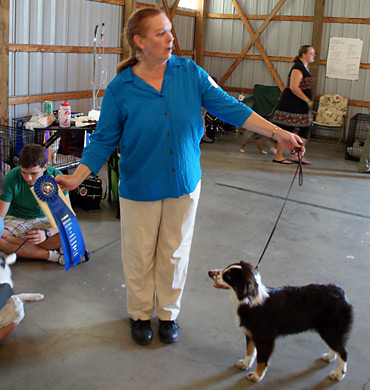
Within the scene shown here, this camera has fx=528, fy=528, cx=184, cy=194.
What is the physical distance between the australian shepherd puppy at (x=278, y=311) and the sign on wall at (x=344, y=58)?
7.57m

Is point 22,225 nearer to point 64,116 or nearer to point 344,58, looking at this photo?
point 64,116

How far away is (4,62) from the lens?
19.4 feet

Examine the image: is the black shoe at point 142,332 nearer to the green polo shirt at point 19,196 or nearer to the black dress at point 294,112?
the green polo shirt at point 19,196

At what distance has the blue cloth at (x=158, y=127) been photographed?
8.45ft

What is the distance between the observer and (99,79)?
7.98 m

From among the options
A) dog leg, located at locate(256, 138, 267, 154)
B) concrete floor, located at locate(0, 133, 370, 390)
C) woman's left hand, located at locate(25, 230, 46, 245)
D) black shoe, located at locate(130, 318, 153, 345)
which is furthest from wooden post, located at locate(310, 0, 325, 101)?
black shoe, located at locate(130, 318, 153, 345)

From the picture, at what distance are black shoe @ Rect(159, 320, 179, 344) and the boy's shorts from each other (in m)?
1.43

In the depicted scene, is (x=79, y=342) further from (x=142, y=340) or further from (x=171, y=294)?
(x=171, y=294)

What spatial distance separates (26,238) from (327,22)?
7622 millimetres

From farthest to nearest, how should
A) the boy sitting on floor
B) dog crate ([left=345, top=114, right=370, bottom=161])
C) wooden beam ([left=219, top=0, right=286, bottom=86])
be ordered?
1. wooden beam ([left=219, top=0, right=286, bottom=86])
2. dog crate ([left=345, top=114, right=370, bottom=161])
3. the boy sitting on floor

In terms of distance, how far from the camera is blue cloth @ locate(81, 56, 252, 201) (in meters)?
2.58

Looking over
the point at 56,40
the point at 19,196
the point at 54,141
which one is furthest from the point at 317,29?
the point at 19,196

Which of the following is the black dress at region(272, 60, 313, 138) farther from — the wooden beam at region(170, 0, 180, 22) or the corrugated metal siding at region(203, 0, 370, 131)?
the wooden beam at region(170, 0, 180, 22)

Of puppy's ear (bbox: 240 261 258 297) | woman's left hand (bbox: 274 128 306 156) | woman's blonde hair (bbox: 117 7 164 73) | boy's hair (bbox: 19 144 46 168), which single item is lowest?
puppy's ear (bbox: 240 261 258 297)
